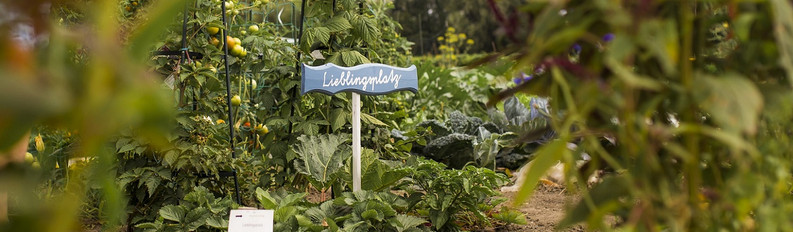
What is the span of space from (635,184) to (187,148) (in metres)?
2.31

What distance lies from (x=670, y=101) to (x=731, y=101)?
15cm

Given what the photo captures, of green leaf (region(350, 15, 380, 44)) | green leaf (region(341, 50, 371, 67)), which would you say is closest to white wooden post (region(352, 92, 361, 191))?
green leaf (region(341, 50, 371, 67))

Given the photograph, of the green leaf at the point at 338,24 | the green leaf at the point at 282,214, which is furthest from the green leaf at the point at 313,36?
the green leaf at the point at 282,214

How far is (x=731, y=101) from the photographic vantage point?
652 millimetres

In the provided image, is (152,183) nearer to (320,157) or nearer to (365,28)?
(320,157)

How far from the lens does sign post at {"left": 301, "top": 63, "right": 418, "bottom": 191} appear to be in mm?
2871

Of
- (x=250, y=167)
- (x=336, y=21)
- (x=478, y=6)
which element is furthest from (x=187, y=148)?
(x=478, y=6)

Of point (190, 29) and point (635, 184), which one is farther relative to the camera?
point (190, 29)

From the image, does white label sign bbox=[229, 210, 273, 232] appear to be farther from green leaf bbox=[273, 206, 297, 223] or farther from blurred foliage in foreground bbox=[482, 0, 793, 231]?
blurred foliage in foreground bbox=[482, 0, 793, 231]

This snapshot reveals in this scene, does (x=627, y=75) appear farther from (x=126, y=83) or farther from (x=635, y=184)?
(x=126, y=83)

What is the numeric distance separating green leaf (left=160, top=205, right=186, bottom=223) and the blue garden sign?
674mm

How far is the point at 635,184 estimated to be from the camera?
745 millimetres

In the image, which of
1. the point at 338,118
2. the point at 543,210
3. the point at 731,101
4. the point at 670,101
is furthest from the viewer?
the point at 543,210

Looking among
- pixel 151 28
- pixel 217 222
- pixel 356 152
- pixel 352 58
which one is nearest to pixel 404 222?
pixel 356 152
